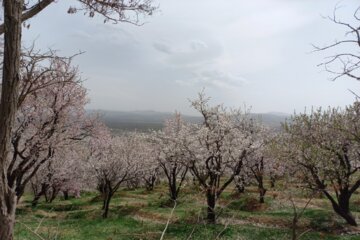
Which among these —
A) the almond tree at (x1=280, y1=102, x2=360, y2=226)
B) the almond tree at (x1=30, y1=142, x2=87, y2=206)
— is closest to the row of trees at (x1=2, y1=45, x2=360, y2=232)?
the almond tree at (x1=280, y1=102, x2=360, y2=226)

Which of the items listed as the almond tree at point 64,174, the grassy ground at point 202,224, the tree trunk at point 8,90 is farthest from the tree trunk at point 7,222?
the almond tree at point 64,174

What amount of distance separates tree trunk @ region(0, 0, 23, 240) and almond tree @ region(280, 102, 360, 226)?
21.2 metres

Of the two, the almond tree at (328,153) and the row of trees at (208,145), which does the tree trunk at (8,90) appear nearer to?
the row of trees at (208,145)

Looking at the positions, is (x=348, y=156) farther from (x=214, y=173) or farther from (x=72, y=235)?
(x=72, y=235)

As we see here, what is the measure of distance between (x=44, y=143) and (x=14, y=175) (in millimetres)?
3556

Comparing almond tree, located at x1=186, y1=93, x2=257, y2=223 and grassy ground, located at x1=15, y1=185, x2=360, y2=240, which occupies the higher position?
almond tree, located at x1=186, y1=93, x2=257, y2=223

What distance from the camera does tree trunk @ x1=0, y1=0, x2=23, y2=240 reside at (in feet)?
13.9

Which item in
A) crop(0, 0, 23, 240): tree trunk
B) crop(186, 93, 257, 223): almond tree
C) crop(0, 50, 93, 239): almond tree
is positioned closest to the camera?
crop(0, 0, 23, 240): tree trunk

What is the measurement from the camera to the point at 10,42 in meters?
4.22

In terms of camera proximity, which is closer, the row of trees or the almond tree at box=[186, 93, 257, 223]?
the row of trees

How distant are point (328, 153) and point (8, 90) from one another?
2341 cm

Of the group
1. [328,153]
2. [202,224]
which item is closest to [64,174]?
[202,224]

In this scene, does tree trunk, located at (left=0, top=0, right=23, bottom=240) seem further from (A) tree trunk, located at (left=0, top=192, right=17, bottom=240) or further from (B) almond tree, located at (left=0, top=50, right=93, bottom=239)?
(B) almond tree, located at (left=0, top=50, right=93, bottom=239)

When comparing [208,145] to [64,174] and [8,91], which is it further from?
[64,174]
